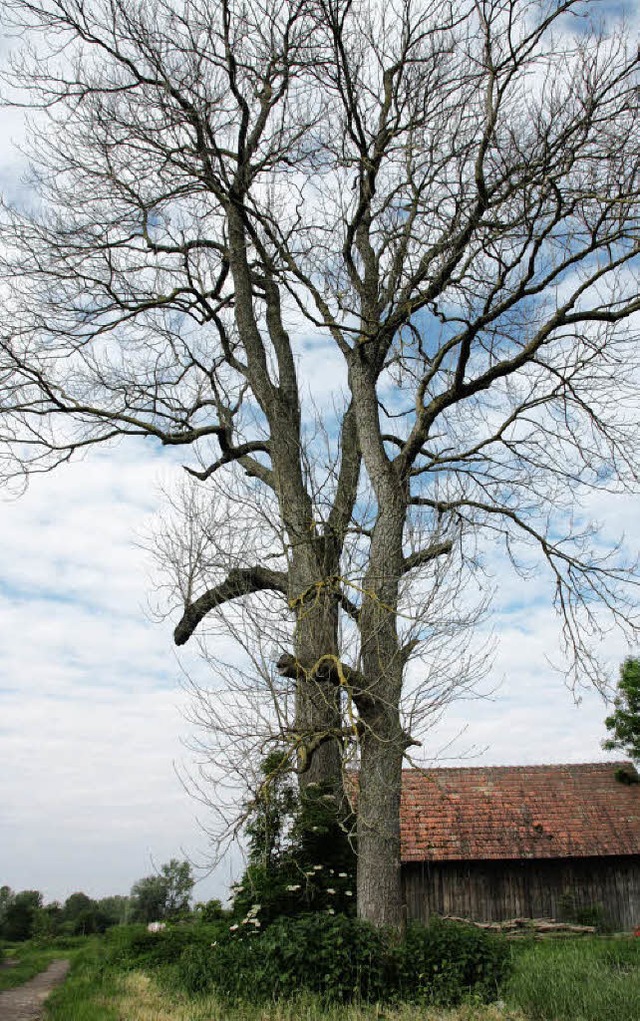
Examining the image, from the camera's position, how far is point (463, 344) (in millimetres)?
9000

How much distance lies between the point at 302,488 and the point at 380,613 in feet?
8.22

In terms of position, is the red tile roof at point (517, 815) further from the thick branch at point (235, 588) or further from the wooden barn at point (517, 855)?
the thick branch at point (235, 588)

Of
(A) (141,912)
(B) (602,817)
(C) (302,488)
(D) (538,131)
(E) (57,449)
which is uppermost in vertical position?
(D) (538,131)

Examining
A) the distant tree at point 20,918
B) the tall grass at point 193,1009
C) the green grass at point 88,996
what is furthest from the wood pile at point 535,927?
the distant tree at point 20,918

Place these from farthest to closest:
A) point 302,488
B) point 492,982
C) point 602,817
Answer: point 602,817 < point 302,488 < point 492,982

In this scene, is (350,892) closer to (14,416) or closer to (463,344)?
Result: (463,344)

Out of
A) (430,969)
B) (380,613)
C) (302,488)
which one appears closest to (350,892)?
(430,969)

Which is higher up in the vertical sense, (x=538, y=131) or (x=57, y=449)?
(x=538, y=131)

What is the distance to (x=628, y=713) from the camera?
21.7 metres

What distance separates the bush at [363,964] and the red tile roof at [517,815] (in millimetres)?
10034

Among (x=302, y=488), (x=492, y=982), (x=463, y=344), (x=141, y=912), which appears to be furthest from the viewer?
(x=141, y=912)

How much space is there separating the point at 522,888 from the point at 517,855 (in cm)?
99

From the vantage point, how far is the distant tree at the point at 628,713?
21.5 metres

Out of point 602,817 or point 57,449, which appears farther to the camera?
point 602,817
